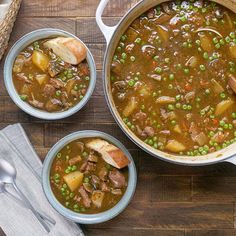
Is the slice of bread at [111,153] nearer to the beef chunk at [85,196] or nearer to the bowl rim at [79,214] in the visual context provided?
the bowl rim at [79,214]

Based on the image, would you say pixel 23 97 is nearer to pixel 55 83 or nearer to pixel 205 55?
pixel 55 83

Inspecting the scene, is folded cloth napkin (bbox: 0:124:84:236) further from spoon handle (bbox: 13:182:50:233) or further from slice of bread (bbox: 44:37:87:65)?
slice of bread (bbox: 44:37:87:65)

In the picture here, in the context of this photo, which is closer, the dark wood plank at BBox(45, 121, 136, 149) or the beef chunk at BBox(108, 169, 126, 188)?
the beef chunk at BBox(108, 169, 126, 188)

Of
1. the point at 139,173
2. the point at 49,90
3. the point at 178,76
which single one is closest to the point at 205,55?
the point at 178,76

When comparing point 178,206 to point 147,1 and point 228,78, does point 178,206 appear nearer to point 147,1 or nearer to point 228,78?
point 228,78

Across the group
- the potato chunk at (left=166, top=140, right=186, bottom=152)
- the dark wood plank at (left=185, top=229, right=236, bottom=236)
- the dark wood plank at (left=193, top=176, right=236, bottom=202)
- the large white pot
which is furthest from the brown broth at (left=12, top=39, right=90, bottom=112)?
the dark wood plank at (left=185, top=229, right=236, bottom=236)

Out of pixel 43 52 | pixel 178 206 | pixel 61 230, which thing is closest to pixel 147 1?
pixel 43 52
